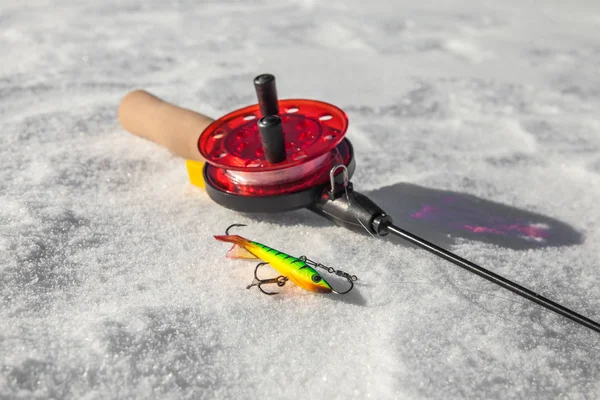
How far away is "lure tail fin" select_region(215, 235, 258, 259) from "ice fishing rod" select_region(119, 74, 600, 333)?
0.26 ft

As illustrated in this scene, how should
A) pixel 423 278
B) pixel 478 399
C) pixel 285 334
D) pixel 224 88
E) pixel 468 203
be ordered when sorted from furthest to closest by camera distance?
pixel 224 88
pixel 468 203
pixel 423 278
pixel 285 334
pixel 478 399

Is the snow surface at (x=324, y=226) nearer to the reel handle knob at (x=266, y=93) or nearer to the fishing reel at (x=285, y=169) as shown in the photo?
the fishing reel at (x=285, y=169)

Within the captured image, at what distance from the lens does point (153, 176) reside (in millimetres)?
1726

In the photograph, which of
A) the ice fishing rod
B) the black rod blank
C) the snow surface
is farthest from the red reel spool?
the black rod blank

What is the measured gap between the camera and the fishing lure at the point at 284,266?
1.22 m

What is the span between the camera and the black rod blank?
3.49 ft

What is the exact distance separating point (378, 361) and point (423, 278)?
0.26 metres

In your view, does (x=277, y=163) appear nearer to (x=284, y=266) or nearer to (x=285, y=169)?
(x=285, y=169)

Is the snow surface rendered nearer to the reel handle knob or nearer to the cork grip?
the cork grip

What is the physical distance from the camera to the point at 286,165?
1.34 metres

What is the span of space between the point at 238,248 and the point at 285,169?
0.68 feet

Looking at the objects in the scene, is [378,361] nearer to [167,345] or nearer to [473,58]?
[167,345]

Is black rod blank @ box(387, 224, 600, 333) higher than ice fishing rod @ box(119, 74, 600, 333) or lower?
lower

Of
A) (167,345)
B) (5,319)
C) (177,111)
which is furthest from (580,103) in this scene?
(5,319)
